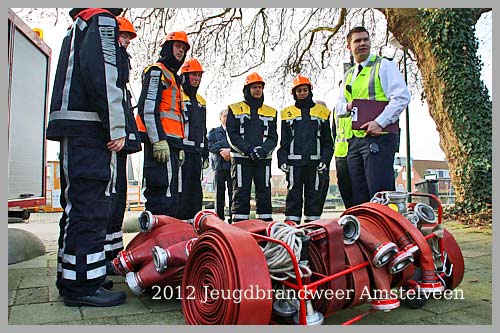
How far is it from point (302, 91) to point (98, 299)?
3.49m

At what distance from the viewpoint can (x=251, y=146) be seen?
507 centimetres

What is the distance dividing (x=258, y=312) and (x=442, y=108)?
742 centimetres

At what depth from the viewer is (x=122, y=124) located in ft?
8.40

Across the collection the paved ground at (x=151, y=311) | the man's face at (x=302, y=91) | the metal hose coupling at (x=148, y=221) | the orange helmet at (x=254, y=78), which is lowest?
the paved ground at (x=151, y=311)

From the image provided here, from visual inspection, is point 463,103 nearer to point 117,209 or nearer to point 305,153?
point 305,153

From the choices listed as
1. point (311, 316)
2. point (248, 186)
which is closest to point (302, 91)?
point (248, 186)

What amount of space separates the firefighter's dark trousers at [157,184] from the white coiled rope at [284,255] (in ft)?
6.12

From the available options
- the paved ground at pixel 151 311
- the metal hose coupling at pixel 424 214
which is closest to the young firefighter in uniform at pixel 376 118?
the metal hose coupling at pixel 424 214

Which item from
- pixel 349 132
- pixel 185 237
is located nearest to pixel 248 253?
pixel 185 237

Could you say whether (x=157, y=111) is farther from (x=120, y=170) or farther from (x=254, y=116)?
(x=254, y=116)

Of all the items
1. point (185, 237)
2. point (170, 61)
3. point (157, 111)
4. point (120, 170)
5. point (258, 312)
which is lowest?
point (258, 312)

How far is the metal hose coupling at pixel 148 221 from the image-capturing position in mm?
2703

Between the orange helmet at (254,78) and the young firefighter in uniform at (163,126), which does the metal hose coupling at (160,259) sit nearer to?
the young firefighter in uniform at (163,126)

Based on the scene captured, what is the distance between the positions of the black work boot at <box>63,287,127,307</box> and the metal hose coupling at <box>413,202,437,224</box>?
1806 millimetres
